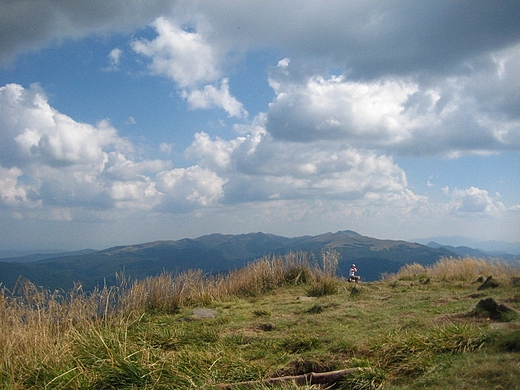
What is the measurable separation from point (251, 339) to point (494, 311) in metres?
4.21

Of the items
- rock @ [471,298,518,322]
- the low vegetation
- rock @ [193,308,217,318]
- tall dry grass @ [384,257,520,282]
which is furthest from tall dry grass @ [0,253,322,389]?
rock @ [471,298,518,322]

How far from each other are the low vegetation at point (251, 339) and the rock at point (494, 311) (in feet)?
0.07

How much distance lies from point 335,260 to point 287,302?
4.65m

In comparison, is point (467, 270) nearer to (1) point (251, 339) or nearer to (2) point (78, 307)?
(1) point (251, 339)

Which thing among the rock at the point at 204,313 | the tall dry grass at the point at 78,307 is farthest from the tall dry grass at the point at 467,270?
the rock at the point at 204,313

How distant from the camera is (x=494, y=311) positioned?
681 cm

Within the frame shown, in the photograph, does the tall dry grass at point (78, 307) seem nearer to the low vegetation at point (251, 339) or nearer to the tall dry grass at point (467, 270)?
the low vegetation at point (251, 339)

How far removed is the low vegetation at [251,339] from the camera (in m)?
4.89

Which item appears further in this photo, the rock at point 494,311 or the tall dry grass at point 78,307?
the rock at point 494,311

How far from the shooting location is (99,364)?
5.98 m

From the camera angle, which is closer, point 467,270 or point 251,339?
point 251,339

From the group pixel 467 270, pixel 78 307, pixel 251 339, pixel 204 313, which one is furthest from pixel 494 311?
pixel 467 270

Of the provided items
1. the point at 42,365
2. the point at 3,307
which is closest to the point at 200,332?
the point at 42,365

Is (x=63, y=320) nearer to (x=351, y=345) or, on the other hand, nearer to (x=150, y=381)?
(x=150, y=381)
